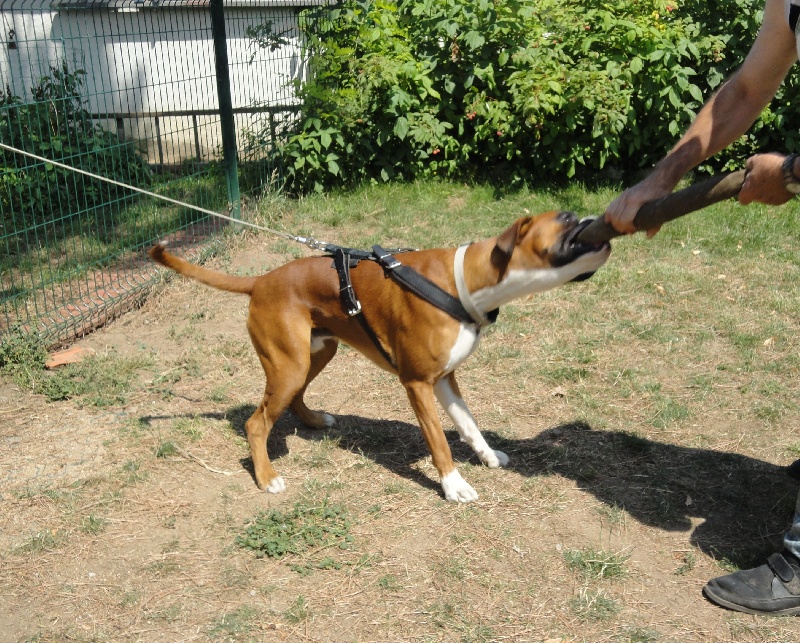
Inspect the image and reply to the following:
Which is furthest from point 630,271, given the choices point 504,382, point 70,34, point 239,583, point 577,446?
point 70,34

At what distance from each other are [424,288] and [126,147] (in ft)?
13.0

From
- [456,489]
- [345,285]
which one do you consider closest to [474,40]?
[345,285]

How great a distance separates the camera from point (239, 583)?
3641mm

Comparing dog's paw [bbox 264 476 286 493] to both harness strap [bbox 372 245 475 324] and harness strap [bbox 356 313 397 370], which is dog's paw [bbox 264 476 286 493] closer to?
harness strap [bbox 356 313 397 370]

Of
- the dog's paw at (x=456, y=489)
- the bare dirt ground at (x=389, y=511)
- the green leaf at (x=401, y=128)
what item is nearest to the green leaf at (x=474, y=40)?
the green leaf at (x=401, y=128)

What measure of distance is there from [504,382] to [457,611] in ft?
6.98

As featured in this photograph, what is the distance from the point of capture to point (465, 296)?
13.0 feet

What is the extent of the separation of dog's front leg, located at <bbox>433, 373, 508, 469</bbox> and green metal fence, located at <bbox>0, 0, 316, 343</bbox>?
10.1 ft

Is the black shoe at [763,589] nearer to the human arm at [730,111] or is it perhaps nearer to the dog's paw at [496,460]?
the dog's paw at [496,460]

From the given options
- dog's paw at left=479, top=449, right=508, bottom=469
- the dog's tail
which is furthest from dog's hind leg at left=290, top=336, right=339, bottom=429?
dog's paw at left=479, top=449, right=508, bottom=469

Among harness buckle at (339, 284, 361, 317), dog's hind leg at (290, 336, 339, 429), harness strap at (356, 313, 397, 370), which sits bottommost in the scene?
dog's hind leg at (290, 336, 339, 429)

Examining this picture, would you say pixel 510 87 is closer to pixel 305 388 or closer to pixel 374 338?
pixel 305 388

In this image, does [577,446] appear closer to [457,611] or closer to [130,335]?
[457,611]

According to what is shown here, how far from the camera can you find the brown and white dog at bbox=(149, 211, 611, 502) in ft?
12.5
